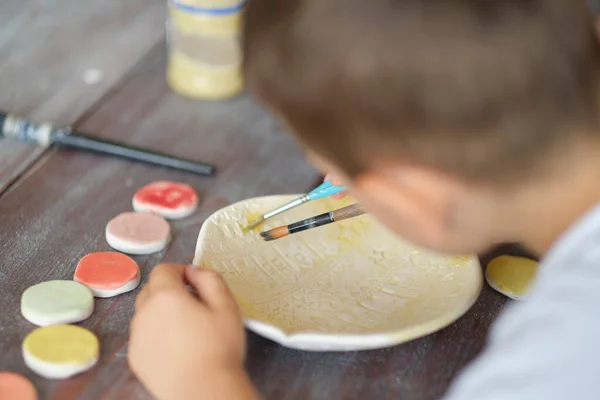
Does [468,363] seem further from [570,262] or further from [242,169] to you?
[242,169]

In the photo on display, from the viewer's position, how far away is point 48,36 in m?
1.08

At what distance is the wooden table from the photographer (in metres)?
0.61

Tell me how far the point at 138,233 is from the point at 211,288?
152mm

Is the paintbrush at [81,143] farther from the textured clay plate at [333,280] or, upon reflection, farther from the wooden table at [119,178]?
the textured clay plate at [333,280]

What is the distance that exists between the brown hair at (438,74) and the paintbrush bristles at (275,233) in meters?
0.22

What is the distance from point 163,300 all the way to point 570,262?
30cm

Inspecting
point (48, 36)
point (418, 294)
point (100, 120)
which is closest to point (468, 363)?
point (418, 294)

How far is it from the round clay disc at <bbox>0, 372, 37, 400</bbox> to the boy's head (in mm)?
271

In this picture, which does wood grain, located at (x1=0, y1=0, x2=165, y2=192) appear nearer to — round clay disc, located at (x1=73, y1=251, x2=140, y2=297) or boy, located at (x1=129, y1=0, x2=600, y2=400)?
round clay disc, located at (x1=73, y1=251, x2=140, y2=297)

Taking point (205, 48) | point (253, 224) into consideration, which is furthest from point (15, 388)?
point (205, 48)

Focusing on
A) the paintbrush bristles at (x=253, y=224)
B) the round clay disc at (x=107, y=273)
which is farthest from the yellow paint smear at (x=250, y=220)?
the round clay disc at (x=107, y=273)

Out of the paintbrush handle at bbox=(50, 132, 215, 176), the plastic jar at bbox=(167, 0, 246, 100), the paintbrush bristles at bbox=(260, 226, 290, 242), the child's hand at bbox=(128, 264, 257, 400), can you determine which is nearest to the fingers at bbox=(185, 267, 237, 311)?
the child's hand at bbox=(128, 264, 257, 400)

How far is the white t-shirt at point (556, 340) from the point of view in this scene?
450 millimetres

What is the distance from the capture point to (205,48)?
0.98 metres
